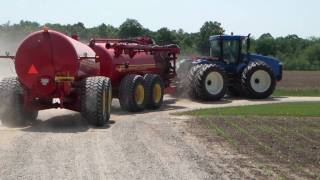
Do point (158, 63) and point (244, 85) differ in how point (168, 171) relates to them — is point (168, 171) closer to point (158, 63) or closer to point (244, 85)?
point (158, 63)

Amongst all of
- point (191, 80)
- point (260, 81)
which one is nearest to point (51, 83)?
point (191, 80)

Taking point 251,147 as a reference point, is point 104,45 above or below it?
above

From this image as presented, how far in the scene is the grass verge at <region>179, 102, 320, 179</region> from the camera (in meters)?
10.5

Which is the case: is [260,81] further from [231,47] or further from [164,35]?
[164,35]

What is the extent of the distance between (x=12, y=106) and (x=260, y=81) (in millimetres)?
13451

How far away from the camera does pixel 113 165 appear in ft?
32.5

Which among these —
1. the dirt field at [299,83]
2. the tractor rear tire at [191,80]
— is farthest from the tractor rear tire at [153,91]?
the dirt field at [299,83]

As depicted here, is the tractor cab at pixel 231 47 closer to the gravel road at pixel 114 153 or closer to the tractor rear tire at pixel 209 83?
the tractor rear tire at pixel 209 83

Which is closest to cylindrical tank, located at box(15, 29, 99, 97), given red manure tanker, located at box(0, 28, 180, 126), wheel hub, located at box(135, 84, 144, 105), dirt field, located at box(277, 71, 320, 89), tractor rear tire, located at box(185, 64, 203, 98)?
red manure tanker, located at box(0, 28, 180, 126)

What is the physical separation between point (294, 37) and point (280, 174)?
302 feet

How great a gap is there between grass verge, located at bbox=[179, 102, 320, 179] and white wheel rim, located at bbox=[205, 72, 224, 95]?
119 inches

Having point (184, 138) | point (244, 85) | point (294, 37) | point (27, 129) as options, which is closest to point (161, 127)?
point (184, 138)

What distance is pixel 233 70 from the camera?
87.5ft

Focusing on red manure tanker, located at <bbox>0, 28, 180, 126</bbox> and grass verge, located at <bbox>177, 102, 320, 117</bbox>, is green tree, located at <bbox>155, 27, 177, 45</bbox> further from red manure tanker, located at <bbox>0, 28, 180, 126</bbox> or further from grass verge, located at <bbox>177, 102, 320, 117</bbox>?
red manure tanker, located at <bbox>0, 28, 180, 126</bbox>
